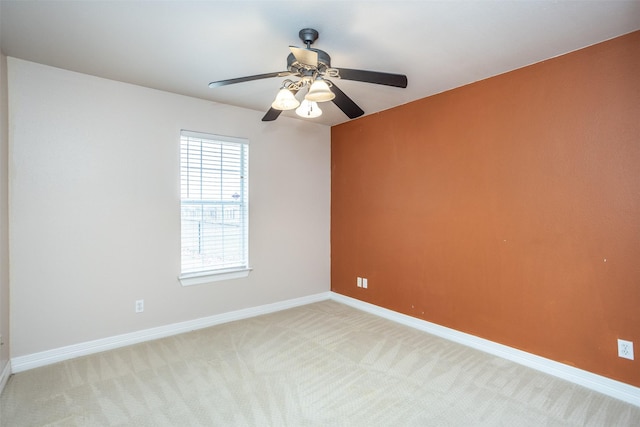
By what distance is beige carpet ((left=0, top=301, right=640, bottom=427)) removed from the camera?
6.65 feet

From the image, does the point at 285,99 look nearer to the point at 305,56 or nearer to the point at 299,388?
the point at 305,56

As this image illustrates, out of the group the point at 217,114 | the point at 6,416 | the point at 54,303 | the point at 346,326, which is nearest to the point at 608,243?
the point at 346,326

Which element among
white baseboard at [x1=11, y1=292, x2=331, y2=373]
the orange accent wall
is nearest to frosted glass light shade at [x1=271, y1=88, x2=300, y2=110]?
the orange accent wall

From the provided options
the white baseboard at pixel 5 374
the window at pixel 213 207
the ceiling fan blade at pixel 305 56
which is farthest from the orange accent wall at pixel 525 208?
the white baseboard at pixel 5 374

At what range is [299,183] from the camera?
4.32 m

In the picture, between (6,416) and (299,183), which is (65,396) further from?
(299,183)

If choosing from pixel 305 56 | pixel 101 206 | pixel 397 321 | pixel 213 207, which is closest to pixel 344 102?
pixel 305 56

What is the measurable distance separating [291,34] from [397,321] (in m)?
3.04

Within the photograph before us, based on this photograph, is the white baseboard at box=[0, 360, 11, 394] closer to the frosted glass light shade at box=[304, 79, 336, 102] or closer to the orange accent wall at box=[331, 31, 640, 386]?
the frosted glass light shade at box=[304, 79, 336, 102]

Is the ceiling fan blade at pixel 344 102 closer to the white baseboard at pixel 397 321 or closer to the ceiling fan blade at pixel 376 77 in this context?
the ceiling fan blade at pixel 376 77

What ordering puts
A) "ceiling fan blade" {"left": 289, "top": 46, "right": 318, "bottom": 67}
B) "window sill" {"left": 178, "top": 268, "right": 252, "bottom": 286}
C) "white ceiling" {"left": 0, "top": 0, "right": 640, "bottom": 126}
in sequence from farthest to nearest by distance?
"window sill" {"left": 178, "top": 268, "right": 252, "bottom": 286}
"white ceiling" {"left": 0, "top": 0, "right": 640, "bottom": 126}
"ceiling fan blade" {"left": 289, "top": 46, "right": 318, "bottom": 67}

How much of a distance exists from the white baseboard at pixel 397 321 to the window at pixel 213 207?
1.57ft

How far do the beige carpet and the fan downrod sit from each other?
94.3 inches

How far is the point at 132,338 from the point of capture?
3.09m
